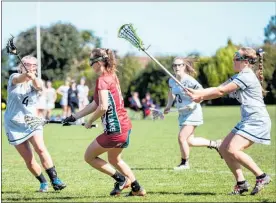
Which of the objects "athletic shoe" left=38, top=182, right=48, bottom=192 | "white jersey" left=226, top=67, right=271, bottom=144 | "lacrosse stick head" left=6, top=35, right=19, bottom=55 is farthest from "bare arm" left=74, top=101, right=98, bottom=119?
"white jersey" left=226, top=67, right=271, bottom=144

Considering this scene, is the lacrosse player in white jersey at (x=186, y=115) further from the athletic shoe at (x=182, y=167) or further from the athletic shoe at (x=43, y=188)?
the athletic shoe at (x=43, y=188)

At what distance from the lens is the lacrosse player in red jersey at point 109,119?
8312 mm

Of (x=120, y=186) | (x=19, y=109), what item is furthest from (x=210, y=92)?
(x=19, y=109)

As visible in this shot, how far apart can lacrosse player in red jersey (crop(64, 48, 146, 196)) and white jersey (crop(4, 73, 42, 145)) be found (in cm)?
96

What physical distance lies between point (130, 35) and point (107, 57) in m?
0.42

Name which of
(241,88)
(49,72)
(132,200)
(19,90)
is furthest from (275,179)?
(49,72)

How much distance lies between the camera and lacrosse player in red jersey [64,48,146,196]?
27.3ft

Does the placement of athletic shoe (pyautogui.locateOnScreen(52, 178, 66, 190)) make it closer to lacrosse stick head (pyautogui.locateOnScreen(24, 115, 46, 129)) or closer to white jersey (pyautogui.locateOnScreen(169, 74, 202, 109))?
lacrosse stick head (pyautogui.locateOnScreen(24, 115, 46, 129))

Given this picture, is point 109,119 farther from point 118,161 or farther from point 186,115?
point 186,115

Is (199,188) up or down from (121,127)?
down

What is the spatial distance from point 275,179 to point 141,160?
4.01 meters

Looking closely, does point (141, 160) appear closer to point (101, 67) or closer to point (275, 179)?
point (275, 179)

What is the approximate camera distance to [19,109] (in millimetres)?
9352

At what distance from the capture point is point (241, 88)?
8617mm
